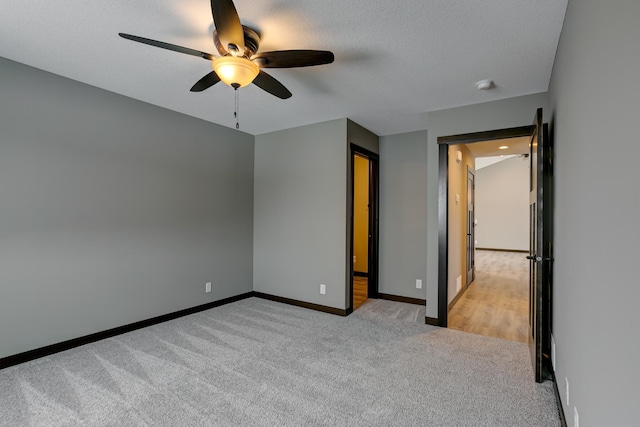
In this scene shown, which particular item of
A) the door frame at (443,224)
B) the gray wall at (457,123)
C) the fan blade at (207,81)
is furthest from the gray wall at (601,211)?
the fan blade at (207,81)

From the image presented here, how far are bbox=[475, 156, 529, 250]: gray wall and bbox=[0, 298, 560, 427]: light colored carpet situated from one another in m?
9.16

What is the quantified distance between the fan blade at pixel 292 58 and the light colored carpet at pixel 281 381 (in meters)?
2.29

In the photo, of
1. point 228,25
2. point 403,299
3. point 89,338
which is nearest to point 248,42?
point 228,25

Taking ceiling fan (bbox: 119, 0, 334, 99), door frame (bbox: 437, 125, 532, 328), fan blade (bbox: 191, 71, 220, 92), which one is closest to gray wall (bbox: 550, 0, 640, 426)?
ceiling fan (bbox: 119, 0, 334, 99)

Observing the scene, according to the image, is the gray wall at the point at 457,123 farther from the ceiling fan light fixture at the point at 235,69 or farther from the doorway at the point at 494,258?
the ceiling fan light fixture at the point at 235,69

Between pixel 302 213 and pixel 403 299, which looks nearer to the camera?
pixel 302 213

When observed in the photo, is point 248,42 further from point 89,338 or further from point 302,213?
point 89,338

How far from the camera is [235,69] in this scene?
6.57 feet

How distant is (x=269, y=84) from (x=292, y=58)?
0.39 meters

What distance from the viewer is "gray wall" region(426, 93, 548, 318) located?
10.3 feet

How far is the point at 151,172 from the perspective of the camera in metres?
3.55

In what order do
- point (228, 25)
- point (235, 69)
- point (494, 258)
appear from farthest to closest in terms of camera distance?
point (494, 258) → point (235, 69) → point (228, 25)

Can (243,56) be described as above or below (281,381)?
above

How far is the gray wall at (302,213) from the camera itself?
157 inches
